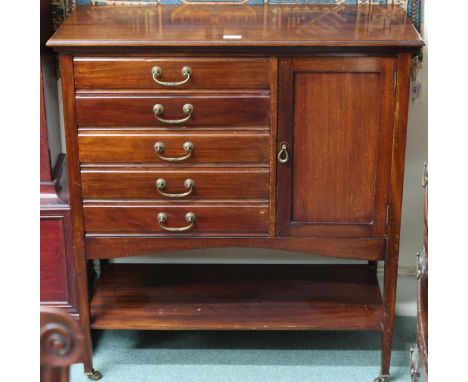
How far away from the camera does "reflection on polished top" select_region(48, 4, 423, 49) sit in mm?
2145

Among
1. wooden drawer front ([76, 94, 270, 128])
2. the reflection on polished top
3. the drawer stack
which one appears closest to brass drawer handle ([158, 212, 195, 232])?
the drawer stack

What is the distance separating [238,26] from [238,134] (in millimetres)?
319

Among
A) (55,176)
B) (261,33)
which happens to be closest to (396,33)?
(261,33)

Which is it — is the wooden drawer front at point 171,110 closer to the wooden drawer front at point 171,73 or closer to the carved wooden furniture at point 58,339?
the wooden drawer front at point 171,73

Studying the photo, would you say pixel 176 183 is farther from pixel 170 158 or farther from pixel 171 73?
pixel 171 73

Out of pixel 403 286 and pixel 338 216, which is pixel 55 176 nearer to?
pixel 338 216

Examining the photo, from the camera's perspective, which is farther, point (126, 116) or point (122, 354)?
point (122, 354)

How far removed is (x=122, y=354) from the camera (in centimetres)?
265

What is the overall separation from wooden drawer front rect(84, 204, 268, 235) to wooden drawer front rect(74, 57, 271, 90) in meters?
0.34

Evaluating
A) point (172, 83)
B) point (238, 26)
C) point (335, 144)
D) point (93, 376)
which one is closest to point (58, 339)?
point (172, 83)

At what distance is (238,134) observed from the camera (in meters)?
2.25

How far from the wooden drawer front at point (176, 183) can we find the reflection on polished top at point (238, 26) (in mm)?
357

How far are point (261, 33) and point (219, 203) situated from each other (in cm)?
48

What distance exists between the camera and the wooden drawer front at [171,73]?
218 centimetres
